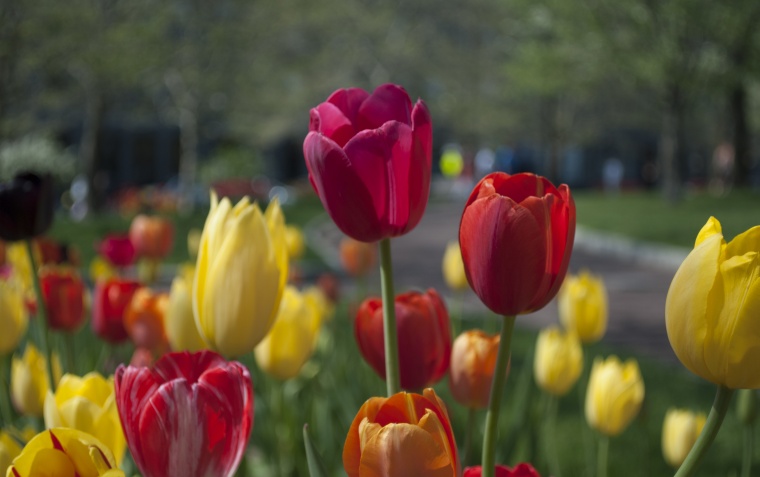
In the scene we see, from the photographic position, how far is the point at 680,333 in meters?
0.67

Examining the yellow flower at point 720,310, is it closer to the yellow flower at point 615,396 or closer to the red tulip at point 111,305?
the yellow flower at point 615,396

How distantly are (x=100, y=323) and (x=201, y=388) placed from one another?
1219 millimetres

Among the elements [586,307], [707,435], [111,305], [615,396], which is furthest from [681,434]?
[111,305]

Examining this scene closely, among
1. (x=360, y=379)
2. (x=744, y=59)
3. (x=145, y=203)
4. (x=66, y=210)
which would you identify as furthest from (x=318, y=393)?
(x=66, y=210)

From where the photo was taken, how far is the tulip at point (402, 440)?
61 centimetres

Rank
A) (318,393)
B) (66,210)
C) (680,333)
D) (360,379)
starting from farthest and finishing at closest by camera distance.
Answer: (66,210) → (360,379) → (318,393) → (680,333)

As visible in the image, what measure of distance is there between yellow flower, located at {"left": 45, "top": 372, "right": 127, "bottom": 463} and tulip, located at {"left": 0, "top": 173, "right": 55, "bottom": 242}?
463mm

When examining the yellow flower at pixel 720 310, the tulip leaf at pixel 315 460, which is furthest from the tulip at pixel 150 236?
the yellow flower at pixel 720 310

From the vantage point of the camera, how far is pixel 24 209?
125cm

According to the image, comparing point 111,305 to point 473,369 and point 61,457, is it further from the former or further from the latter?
point 61,457

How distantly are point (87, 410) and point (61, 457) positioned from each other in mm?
191

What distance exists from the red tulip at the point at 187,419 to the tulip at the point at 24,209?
610 mm

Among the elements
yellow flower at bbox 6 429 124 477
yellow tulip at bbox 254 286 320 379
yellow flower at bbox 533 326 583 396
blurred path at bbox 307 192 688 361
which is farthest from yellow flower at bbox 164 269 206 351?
blurred path at bbox 307 192 688 361

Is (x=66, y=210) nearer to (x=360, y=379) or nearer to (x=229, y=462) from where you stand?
(x=360, y=379)
